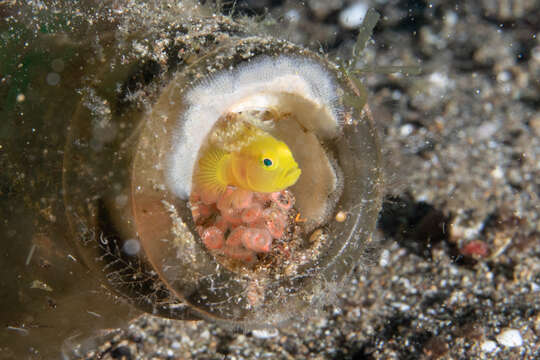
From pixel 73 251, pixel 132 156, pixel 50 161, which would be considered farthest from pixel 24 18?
pixel 73 251

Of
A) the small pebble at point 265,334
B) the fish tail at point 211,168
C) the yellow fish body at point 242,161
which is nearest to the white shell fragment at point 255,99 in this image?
the yellow fish body at point 242,161

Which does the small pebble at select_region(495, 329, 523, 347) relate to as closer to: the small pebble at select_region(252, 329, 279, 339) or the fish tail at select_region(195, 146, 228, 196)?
the small pebble at select_region(252, 329, 279, 339)

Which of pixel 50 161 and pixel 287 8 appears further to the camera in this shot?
pixel 287 8

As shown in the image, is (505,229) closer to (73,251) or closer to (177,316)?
(177,316)

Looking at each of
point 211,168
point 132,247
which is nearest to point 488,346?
point 211,168

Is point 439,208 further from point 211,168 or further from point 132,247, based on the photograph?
point 132,247

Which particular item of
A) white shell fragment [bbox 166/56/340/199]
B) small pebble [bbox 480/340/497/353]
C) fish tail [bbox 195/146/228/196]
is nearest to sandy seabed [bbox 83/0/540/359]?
small pebble [bbox 480/340/497/353]

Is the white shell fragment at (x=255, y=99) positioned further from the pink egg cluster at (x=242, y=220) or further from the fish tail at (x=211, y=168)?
the pink egg cluster at (x=242, y=220)
